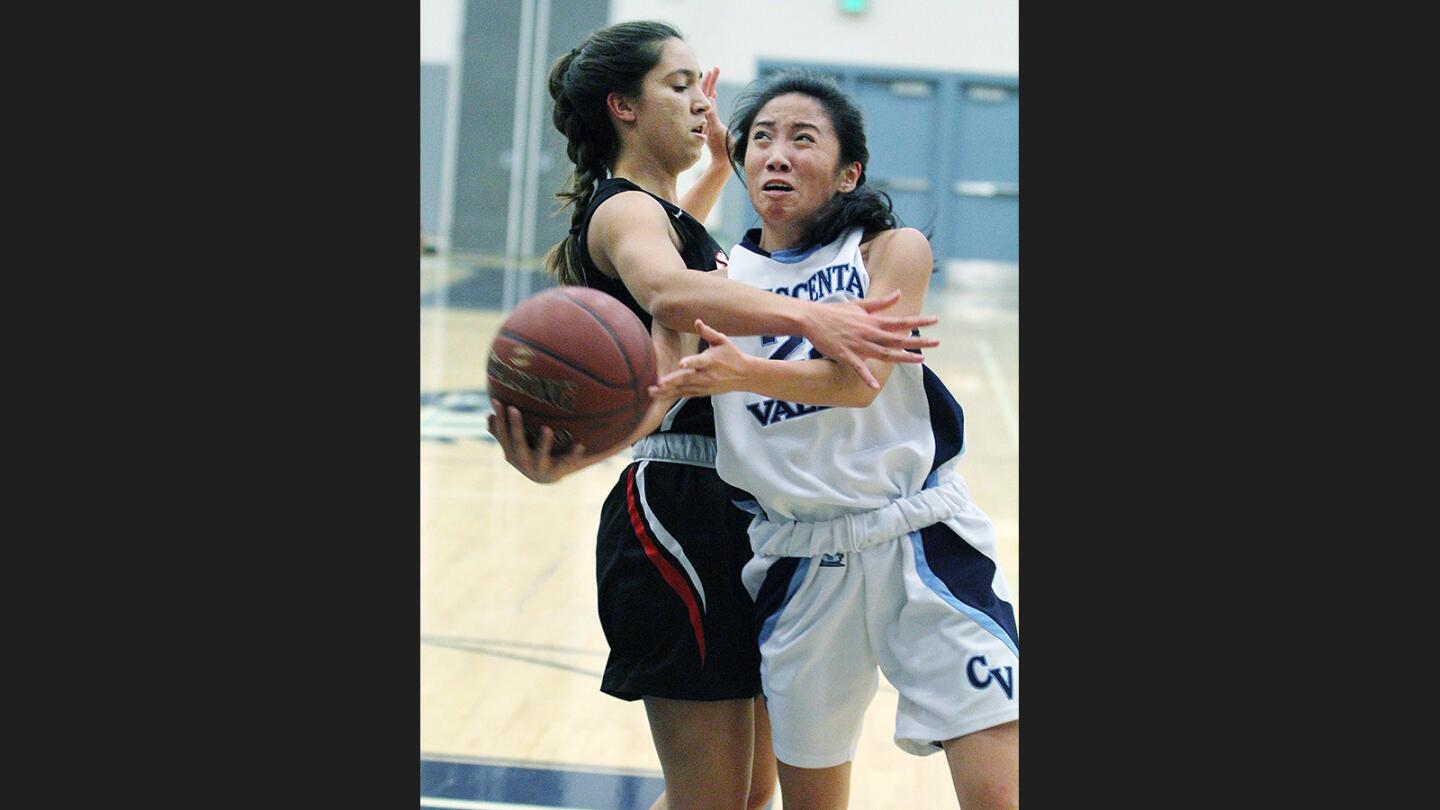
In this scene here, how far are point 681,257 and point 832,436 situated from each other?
39 centimetres

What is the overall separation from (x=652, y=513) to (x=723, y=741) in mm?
399

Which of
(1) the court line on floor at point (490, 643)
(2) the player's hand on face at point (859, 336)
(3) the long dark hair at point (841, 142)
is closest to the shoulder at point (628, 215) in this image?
(3) the long dark hair at point (841, 142)

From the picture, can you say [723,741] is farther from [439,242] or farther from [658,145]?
[439,242]

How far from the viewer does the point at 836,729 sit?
2305 millimetres

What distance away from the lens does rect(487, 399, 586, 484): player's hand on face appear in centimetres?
212

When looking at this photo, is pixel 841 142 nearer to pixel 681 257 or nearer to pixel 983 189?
pixel 681 257

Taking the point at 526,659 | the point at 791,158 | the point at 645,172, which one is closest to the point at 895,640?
the point at 791,158

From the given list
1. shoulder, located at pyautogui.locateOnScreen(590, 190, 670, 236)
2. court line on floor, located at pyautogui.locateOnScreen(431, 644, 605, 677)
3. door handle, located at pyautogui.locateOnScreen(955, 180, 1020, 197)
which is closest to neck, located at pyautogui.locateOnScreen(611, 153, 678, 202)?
shoulder, located at pyautogui.locateOnScreen(590, 190, 670, 236)

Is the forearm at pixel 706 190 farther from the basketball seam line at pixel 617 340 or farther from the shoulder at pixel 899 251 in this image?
the basketball seam line at pixel 617 340

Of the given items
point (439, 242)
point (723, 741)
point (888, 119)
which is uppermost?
point (888, 119)

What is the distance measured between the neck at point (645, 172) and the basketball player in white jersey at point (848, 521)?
0.21m

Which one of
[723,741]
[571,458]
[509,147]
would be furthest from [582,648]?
[509,147]

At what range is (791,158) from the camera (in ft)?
7.55

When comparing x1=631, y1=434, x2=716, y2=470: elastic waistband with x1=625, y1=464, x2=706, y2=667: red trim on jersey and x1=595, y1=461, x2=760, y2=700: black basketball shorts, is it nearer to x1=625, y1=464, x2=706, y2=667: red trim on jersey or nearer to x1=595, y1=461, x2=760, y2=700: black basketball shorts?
x1=595, y1=461, x2=760, y2=700: black basketball shorts
